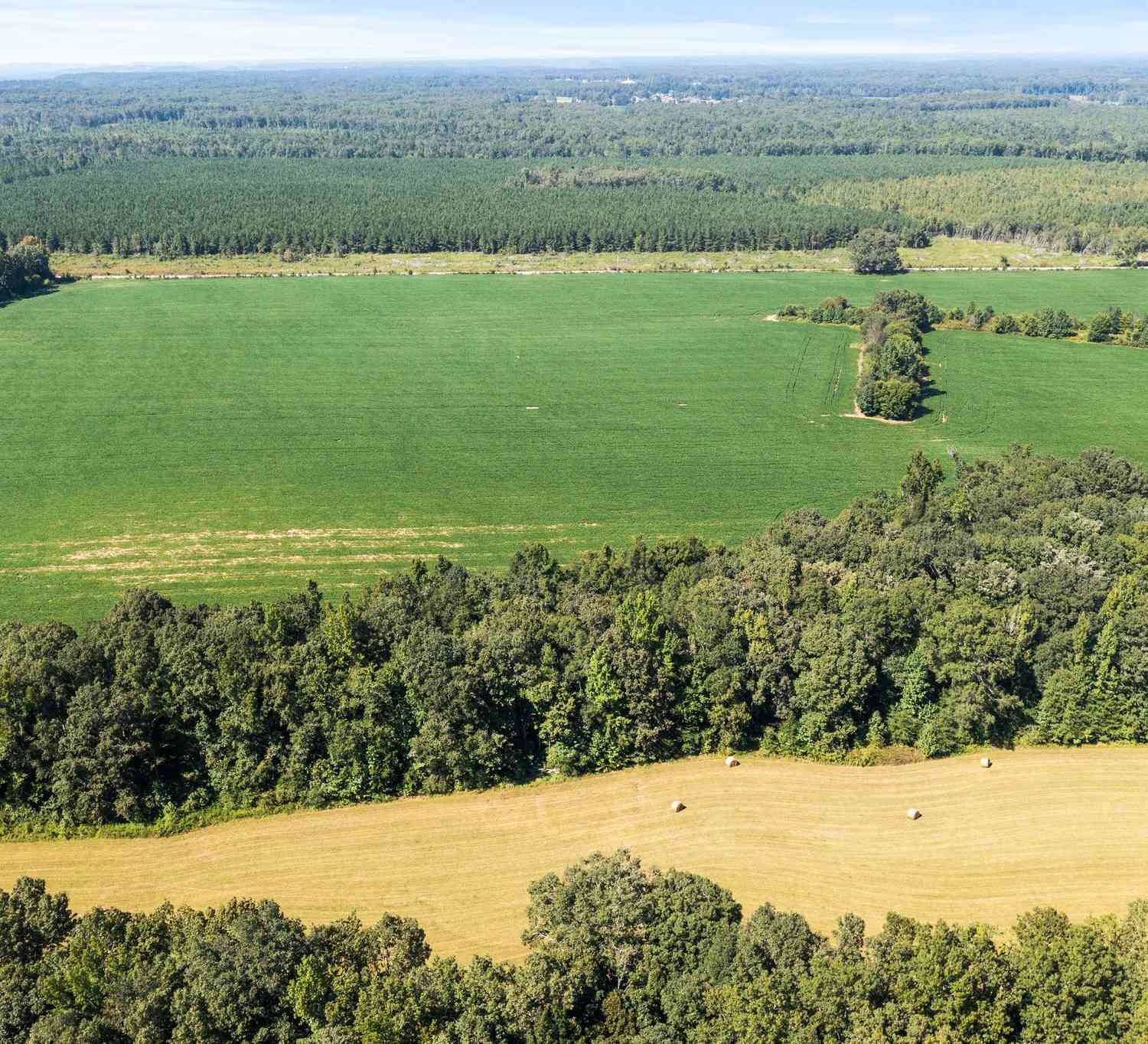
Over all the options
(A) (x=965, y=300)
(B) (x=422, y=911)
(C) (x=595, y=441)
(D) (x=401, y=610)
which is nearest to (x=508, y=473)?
(C) (x=595, y=441)

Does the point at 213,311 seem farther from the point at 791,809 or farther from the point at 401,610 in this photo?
the point at 791,809

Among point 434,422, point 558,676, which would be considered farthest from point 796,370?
point 558,676

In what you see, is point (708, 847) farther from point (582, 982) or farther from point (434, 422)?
point (434, 422)

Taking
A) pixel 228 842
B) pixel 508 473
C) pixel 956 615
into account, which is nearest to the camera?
pixel 228 842

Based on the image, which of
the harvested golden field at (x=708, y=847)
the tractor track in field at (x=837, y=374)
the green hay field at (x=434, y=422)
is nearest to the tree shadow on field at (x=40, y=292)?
the green hay field at (x=434, y=422)

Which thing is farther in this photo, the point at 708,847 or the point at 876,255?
the point at 876,255

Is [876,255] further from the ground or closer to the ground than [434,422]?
further from the ground
